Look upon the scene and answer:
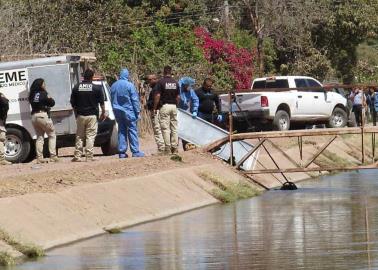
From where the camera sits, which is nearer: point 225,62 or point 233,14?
point 225,62

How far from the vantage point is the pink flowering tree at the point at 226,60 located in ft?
148

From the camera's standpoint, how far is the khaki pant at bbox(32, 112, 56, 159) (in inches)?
900

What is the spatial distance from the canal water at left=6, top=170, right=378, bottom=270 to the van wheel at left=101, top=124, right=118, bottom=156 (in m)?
6.10

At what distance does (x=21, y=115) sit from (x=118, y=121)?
283 centimetres

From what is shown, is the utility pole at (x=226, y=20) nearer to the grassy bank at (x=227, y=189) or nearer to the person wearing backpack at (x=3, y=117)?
the person wearing backpack at (x=3, y=117)

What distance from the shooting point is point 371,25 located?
55.0 m

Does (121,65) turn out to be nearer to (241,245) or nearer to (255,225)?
(255,225)

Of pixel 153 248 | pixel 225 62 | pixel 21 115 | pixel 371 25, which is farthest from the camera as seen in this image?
pixel 371 25

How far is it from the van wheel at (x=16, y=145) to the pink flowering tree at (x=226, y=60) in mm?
20157

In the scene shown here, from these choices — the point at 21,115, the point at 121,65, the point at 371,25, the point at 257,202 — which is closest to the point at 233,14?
the point at 371,25

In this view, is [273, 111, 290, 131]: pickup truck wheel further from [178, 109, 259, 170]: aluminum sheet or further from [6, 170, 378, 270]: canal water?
[6, 170, 378, 270]: canal water

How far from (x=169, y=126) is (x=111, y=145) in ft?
11.8

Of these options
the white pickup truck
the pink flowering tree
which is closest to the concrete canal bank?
the white pickup truck

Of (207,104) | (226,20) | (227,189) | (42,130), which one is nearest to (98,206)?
(227,189)
